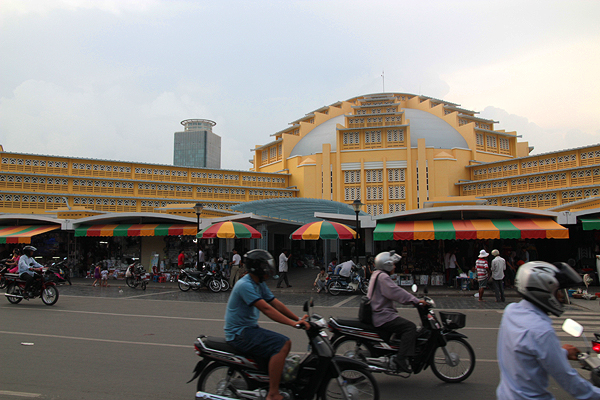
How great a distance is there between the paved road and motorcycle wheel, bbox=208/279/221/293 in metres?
3.53

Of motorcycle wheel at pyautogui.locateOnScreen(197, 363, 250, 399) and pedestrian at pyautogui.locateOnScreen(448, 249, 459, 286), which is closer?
motorcycle wheel at pyautogui.locateOnScreen(197, 363, 250, 399)

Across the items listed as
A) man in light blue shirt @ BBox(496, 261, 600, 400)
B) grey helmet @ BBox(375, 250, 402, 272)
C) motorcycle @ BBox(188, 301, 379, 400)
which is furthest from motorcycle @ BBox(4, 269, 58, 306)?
man in light blue shirt @ BBox(496, 261, 600, 400)

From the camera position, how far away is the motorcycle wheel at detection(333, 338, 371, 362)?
572cm

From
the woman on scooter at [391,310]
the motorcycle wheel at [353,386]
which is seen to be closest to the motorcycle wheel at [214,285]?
the woman on scooter at [391,310]

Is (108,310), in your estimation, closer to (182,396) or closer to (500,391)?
(182,396)

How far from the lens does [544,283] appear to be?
281 cm

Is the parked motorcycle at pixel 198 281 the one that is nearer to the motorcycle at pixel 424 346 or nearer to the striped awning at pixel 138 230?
the striped awning at pixel 138 230

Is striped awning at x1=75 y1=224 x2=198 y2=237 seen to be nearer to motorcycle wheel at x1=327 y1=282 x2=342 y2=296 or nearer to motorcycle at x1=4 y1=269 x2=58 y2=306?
motorcycle wheel at x1=327 y1=282 x2=342 y2=296

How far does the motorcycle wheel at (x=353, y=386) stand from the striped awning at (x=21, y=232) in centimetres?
2277

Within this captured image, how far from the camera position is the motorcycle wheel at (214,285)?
723 inches

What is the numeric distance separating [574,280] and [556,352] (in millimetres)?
532

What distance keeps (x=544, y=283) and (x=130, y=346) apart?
704cm

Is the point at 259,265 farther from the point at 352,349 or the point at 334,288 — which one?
the point at 334,288

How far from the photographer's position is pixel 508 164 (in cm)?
3906
